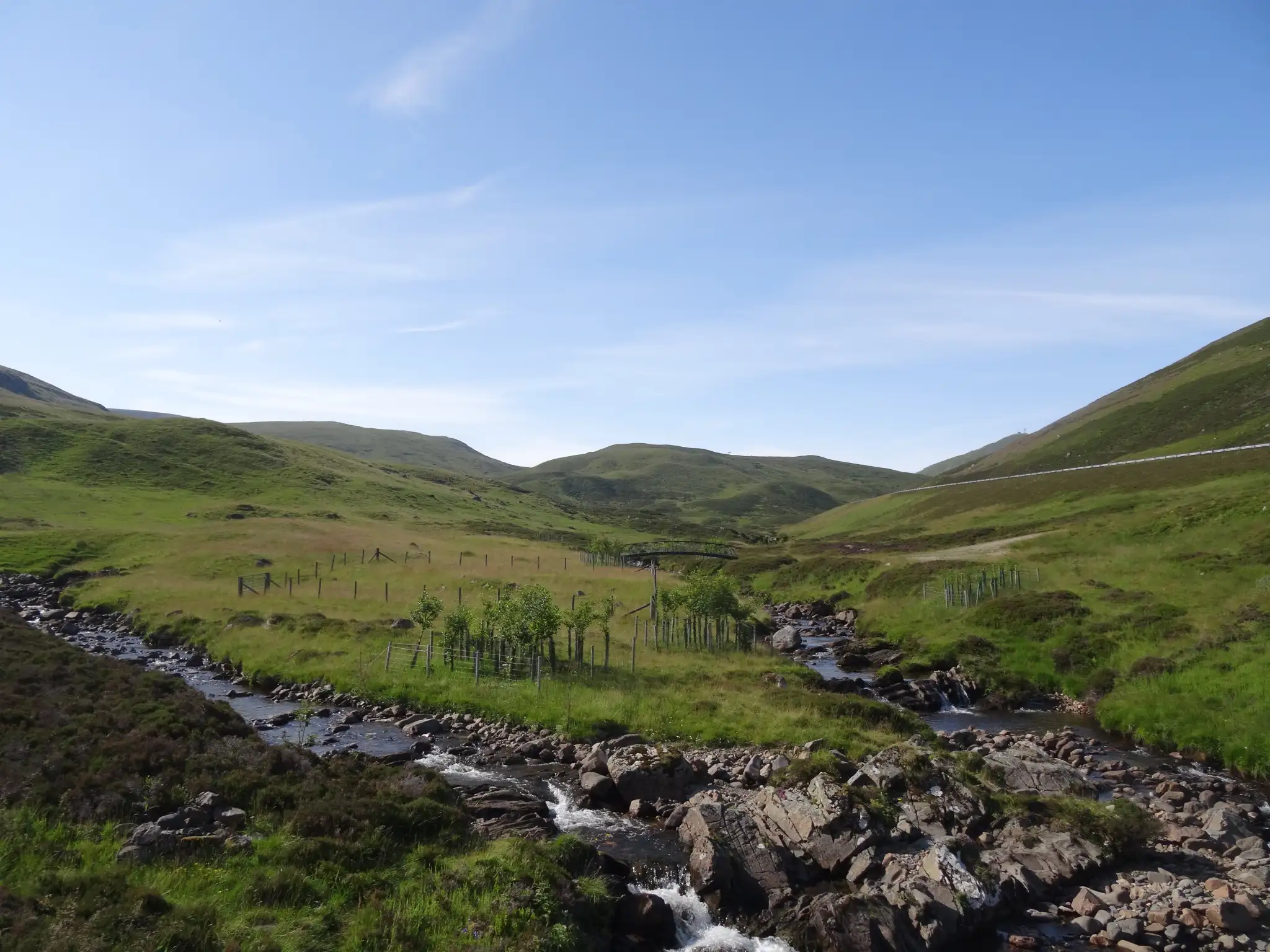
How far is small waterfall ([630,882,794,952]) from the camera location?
69.3ft

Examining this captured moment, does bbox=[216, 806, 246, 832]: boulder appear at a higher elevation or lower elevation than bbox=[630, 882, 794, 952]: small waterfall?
higher

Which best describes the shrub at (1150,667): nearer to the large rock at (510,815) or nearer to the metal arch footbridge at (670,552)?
the large rock at (510,815)

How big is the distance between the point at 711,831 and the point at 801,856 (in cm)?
313

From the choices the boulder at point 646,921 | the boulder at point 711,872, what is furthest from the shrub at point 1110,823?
the boulder at point 646,921

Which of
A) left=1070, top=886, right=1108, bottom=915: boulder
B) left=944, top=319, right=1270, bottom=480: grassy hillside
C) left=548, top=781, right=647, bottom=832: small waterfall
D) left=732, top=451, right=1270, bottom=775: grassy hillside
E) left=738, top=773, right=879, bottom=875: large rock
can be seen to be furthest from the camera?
left=944, top=319, right=1270, bottom=480: grassy hillside

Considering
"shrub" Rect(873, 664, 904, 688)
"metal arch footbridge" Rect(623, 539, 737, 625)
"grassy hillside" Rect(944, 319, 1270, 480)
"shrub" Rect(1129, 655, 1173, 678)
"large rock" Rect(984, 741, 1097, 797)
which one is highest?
"grassy hillside" Rect(944, 319, 1270, 480)

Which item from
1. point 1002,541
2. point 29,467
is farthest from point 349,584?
point 29,467

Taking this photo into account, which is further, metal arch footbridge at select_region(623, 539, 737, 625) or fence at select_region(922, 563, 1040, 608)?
metal arch footbridge at select_region(623, 539, 737, 625)

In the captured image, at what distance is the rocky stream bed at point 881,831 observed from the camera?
21906mm

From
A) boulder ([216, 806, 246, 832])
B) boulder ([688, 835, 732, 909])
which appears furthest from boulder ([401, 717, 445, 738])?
boulder ([688, 835, 732, 909])

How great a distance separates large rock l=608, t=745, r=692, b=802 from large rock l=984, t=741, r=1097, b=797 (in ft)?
46.5

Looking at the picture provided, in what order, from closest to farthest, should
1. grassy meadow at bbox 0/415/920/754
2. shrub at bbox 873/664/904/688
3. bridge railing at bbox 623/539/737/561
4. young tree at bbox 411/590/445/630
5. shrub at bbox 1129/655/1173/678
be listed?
grassy meadow at bbox 0/415/920/754
shrub at bbox 1129/655/1173/678
shrub at bbox 873/664/904/688
young tree at bbox 411/590/445/630
bridge railing at bbox 623/539/737/561

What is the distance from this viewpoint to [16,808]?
21109mm

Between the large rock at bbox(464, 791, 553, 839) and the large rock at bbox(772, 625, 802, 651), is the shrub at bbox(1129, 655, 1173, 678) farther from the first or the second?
the large rock at bbox(464, 791, 553, 839)
